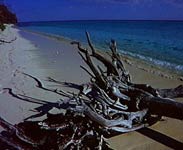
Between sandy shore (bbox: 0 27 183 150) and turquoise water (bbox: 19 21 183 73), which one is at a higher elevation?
sandy shore (bbox: 0 27 183 150)

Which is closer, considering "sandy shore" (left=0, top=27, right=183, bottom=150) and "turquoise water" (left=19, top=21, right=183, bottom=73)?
"sandy shore" (left=0, top=27, right=183, bottom=150)

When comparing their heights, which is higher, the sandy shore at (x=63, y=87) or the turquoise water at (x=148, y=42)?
the sandy shore at (x=63, y=87)

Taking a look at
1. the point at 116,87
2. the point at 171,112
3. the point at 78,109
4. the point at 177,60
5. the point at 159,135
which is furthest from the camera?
the point at 177,60

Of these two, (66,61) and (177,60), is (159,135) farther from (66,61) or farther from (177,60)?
(177,60)

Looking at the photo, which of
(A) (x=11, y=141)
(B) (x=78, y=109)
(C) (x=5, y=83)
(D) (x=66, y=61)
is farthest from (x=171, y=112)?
(D) (x=66, y=61)

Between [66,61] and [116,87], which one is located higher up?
[116,87]

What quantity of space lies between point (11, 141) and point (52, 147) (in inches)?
27.0

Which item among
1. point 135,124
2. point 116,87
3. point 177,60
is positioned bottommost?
point 177,60

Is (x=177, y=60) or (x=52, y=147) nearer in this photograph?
(x=52, y=147)

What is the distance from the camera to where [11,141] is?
491 centimetres

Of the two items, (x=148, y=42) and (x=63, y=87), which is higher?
(x=63, y=87)

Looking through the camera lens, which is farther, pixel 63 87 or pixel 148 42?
pixel 148 42

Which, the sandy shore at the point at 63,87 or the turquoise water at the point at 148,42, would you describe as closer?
the sandy shore at the point at 63,87

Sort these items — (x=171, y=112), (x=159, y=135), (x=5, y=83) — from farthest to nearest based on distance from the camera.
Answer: (x=5, y=83) < (x=159, y=135) < (x=171, y=112)
